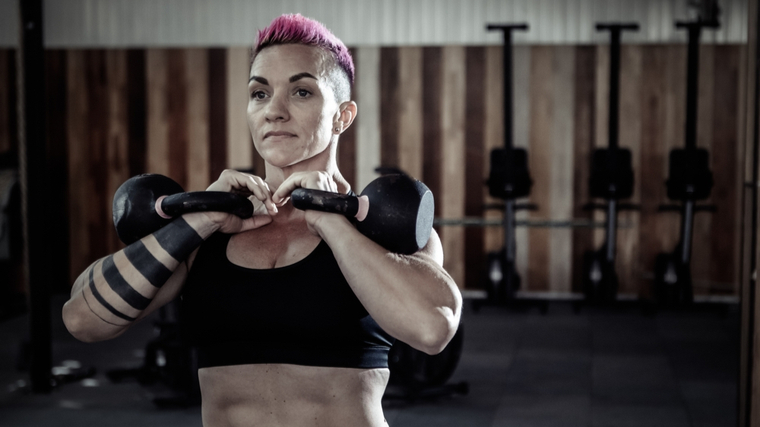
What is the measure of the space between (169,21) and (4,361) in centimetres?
364

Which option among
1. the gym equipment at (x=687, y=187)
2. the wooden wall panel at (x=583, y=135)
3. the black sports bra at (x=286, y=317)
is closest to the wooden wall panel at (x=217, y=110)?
the wooden wall panel at (x=583, y=135)

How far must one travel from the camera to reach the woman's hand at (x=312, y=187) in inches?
47.9

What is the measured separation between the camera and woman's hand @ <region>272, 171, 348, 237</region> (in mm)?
1218

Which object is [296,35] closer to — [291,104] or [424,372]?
[291,104]

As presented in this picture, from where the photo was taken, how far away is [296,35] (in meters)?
1.35

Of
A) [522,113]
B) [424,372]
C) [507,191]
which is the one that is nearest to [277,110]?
[424,372]

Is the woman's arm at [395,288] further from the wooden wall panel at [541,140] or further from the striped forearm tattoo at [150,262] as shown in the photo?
the wooden wall panel at [541,140]

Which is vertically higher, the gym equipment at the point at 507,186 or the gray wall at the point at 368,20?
the gray wall at the point at 368,20

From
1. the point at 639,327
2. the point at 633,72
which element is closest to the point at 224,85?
the point at 633,72

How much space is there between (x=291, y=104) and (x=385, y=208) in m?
0.27

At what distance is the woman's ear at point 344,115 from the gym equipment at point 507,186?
511 centimetres

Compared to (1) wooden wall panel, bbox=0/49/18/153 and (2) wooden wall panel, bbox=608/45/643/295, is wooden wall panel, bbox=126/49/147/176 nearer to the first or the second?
(1) wooden wall panel, bbox=0/49/18/153

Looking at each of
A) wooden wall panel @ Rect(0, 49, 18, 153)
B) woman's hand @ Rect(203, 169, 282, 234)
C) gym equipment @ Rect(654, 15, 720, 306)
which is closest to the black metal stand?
gym equipment @ Rect(654, 15, 720, 306)

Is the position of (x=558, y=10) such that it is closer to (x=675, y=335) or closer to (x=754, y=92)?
(x=675, y=335)
